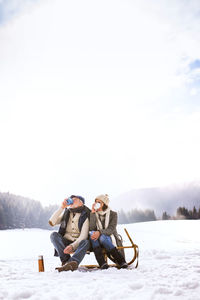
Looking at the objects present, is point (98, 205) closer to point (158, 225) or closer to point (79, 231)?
point (79, 231)

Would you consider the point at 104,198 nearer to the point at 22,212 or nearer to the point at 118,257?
the point at 118,257

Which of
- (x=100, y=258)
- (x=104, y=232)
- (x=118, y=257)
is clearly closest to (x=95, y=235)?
(x=104, y=232)

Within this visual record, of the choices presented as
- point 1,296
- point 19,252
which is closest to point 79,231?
point 1,296

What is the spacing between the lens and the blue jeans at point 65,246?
16.7 ft

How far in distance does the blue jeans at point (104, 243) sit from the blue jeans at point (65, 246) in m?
0.11

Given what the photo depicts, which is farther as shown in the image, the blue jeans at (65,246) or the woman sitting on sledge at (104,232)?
the woman sitting on sledge at (104,232)

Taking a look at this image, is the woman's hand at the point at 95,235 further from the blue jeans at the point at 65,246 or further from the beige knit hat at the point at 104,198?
the beige knit hat at the point at 104,198

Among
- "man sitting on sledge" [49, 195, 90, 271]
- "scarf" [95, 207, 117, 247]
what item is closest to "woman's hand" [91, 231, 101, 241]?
"man sitting on sledge" [49, 195, 90, 271]

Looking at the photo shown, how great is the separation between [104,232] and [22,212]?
1860 centimetres

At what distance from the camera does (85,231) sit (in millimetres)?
5438

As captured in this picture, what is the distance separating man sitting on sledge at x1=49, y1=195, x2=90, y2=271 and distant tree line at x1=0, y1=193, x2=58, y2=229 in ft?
54.6

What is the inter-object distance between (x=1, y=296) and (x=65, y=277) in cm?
130

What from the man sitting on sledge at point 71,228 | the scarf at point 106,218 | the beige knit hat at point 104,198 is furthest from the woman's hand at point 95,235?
the beige knit hat at point 104,198

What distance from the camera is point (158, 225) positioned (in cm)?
1722
